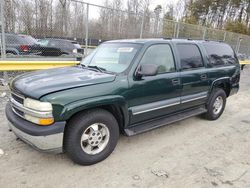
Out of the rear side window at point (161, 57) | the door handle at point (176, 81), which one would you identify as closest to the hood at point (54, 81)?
A: the rear side window at point (161, 57)

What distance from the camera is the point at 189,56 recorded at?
429cm

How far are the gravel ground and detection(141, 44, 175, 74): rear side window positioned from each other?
132 cm

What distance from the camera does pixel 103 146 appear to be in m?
3.18

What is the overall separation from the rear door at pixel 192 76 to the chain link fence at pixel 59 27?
483 centimetres

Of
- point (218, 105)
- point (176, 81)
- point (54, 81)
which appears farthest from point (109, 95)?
point (218, 105)

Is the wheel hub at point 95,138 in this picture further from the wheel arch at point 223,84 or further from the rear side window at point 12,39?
the rear side window at point 12,39

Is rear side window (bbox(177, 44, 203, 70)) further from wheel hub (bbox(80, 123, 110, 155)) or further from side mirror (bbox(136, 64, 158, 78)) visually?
wheel hub (bbox(80, 123, 110, 155))

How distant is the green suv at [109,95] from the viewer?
2.65 metres

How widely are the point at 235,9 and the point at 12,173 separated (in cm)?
4587

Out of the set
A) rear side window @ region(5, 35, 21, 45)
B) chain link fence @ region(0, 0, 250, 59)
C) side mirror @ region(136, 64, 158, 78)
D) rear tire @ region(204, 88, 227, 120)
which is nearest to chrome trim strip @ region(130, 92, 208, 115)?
rear tire @ region(204, 88, 227, 120)

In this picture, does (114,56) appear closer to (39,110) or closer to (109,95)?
(109,95)

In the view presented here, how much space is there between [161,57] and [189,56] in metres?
0.80

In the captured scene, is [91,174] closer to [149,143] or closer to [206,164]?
[149,143]

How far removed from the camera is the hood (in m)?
2.70
